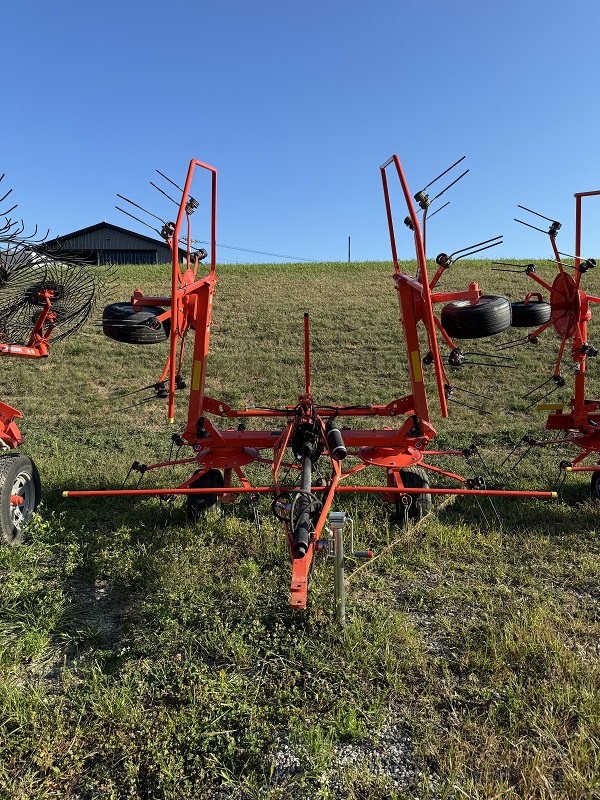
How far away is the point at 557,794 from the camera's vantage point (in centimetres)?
238

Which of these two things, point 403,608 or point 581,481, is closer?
point 403,608

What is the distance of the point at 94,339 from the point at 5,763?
13876mm

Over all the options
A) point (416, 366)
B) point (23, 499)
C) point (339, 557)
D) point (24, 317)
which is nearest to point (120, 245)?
point (24, 317)

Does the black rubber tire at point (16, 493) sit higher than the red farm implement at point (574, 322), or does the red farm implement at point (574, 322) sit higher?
the red farm implement at point (574, 322)

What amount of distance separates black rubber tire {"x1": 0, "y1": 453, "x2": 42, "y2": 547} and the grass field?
178mm

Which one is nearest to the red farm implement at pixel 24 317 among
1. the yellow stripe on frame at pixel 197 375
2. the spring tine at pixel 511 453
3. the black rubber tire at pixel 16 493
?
the black rubber tire at pixel 16 493

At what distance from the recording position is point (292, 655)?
10.9 ft

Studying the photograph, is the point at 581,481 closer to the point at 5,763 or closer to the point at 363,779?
the point at 363,779

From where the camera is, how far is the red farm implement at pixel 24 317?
4.67 meters

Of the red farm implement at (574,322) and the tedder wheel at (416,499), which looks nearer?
the tedder wheel at (416,499)

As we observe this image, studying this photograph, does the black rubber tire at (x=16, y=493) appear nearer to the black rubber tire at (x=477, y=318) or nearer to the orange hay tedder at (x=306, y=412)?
the orange hay tedder at (x=306, y=412)

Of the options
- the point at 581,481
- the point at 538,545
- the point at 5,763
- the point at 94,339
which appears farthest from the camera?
the point at 94,339

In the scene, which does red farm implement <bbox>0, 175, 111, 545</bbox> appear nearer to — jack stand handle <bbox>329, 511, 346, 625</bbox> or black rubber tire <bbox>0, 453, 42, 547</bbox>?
black rubber tire <bbox>0, 453, 42, 547</bbox>

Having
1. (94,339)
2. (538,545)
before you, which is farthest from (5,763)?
(94,339)
